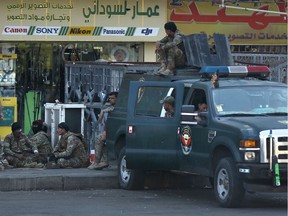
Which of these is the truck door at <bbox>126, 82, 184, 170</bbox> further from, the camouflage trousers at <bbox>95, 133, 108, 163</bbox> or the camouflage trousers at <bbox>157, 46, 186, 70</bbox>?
the camouflage trousers at <bbox>95, 133, 108, 163</bbox>

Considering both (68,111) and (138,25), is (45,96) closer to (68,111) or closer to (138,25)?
(138,25)

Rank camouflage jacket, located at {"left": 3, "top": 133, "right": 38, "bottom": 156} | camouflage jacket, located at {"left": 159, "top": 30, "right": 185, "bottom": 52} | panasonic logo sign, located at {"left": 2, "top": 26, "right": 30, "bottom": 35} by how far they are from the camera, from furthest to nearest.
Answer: panasonic logo sign, located at {"left": 2, "top": 26, "right": 30, "bottom": 35}
camouflage jacket, located at {"left": 3, "top": 133, "right": 38, "bottom": 156}
camouflage jacket, located at {"left": 159, "top": 30, "right": 185, "bottom": 52}

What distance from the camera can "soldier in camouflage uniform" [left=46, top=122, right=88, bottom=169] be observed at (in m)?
16.0

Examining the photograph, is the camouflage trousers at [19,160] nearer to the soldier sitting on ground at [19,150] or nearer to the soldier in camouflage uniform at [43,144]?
the soldier sitting on ground at [19,150]

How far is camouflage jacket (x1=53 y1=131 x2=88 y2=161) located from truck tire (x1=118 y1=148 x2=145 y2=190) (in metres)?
1.68

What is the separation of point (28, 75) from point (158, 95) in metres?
9.86

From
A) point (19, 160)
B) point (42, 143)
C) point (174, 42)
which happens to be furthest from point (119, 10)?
point (174, 42)

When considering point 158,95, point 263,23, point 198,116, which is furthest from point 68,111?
point 263,23

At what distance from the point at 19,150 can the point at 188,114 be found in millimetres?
5069

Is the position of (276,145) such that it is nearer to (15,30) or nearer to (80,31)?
(80,31)

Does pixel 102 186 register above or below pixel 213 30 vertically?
below

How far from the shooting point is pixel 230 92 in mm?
12656

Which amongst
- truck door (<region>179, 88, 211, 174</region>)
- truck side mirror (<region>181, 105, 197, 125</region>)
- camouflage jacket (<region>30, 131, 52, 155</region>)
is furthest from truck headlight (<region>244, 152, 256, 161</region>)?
camouflage jacket (<region>30, 131, 52, 155</region>)

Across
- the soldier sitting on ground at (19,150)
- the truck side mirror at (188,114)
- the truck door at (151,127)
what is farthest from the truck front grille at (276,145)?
the soldier sitting on ground at (19,150)
